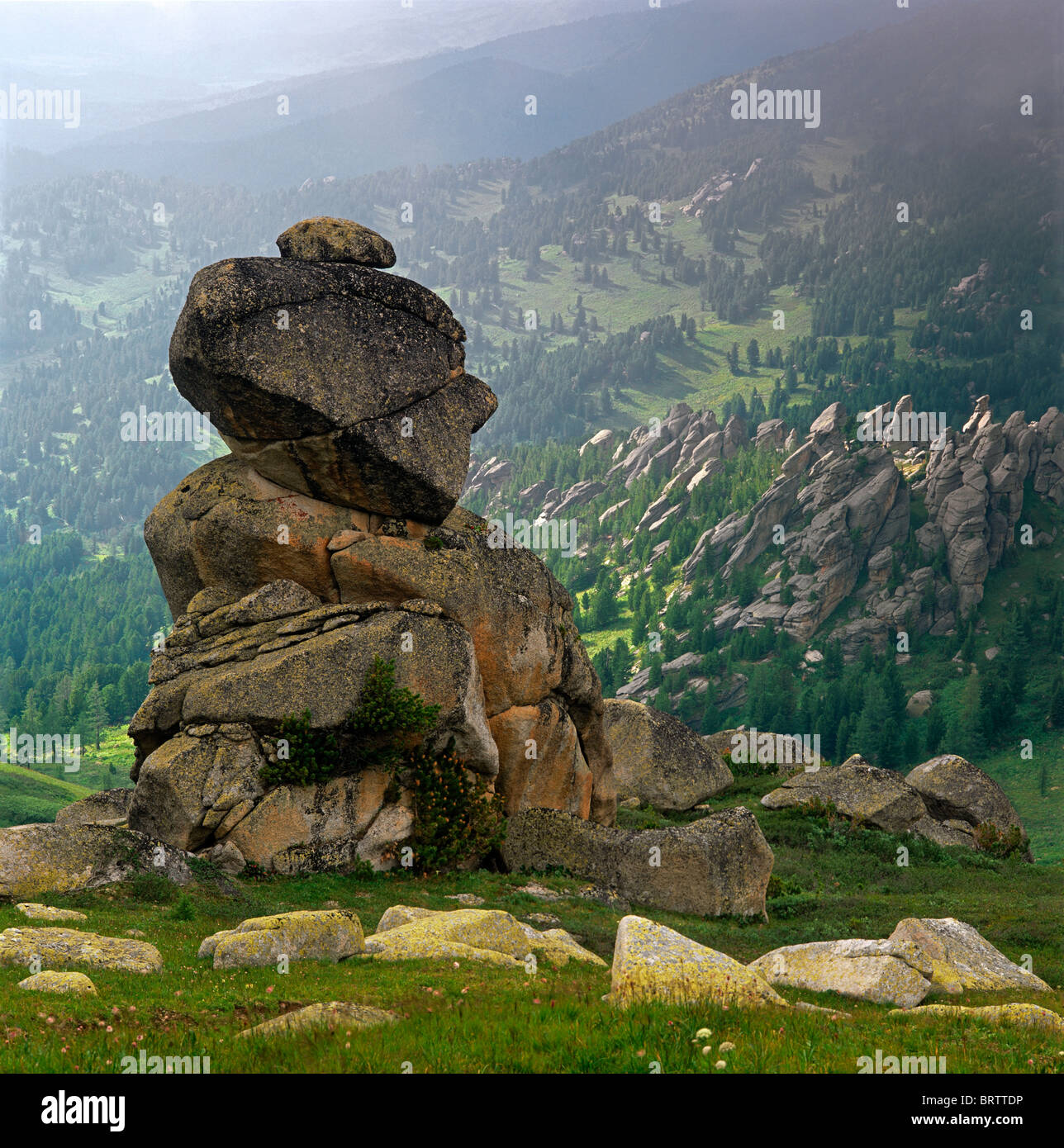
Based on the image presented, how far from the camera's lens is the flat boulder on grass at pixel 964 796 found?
235 feet

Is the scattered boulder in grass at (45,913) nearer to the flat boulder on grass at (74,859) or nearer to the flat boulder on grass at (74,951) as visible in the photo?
the flat boulder on grass at (74,859)

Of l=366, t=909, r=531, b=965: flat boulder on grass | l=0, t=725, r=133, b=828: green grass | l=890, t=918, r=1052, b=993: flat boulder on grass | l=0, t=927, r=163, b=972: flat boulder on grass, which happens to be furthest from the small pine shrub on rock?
l=0, t=725, r=133, b=828: green grass

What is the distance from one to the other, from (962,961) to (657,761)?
40.9 meters

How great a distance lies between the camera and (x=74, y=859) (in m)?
28.5

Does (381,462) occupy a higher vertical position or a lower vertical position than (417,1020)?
higher

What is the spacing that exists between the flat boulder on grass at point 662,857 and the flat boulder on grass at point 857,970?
42.1 ft

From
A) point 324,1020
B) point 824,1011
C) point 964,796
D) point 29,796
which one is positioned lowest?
point 29,796

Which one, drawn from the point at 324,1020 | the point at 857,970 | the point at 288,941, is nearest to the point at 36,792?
the point at 288,941

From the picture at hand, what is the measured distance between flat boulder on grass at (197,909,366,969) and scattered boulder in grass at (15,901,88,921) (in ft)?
13.7

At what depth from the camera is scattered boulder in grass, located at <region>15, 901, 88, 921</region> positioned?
79.2 ft

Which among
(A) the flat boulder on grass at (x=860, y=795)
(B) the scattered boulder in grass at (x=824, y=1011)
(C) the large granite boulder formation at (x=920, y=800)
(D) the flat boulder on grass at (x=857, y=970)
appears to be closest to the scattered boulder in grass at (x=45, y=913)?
(D) the flat boulder on grass at (x=857, y=970)

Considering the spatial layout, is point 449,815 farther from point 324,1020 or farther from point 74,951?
point 324,1020

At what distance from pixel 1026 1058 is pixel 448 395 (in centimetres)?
3519

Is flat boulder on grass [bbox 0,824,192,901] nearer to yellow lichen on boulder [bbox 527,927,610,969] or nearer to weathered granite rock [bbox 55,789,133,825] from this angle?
yellow lichen on boulder [bbox 527,927,610,969]
